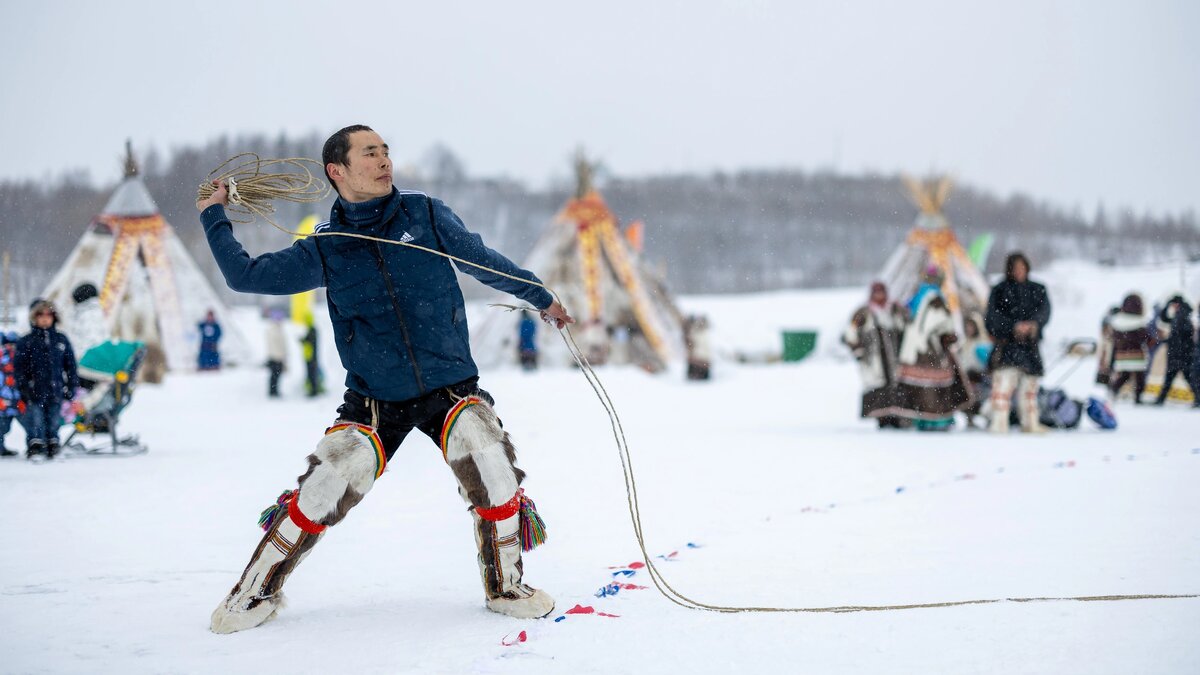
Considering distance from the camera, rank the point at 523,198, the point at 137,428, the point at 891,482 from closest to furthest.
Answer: the point at 891,482 → the point at 137,428 → the point at 523,198

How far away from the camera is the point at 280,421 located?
1125cm

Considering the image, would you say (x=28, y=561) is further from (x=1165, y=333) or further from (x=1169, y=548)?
(x=1165, y=333)

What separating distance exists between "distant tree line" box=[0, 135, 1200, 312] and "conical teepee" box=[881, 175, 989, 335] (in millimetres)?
9941

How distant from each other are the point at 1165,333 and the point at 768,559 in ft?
36.4

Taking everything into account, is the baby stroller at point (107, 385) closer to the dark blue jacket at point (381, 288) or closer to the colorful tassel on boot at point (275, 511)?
the colorful tassel on boot at point (275, 511)

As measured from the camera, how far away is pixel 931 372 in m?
A: 9.18

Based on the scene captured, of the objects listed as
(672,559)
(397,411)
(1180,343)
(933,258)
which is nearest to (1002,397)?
(1180,343)

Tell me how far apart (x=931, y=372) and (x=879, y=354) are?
1.80 ft

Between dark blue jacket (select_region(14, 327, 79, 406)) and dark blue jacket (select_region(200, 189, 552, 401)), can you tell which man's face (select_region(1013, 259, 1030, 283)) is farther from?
dark blue jacket (select_region(14, 327, 79, 406))

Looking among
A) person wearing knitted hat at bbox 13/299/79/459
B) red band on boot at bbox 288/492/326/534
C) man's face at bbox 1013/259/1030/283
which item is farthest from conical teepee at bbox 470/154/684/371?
red band on boot at bbox 288/492/326/534

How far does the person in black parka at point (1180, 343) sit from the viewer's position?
12000 millimetres

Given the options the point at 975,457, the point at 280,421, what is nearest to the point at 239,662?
the point at 975,457

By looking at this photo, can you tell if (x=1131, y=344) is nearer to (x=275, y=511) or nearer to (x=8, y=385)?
(x=8, y=385)

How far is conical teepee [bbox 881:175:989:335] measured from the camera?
66.5 ft
